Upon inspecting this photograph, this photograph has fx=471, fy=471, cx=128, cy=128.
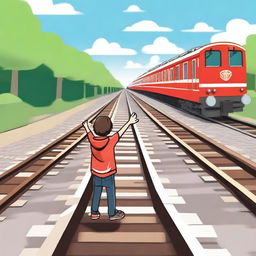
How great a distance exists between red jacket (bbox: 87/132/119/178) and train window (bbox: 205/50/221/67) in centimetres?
1510

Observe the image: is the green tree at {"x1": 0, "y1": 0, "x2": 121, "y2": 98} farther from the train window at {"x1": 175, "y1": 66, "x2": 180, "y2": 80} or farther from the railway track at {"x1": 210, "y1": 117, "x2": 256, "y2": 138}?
the railway track at {"x1": 210, "y1": 117, "x2": 256, "y2": 138}

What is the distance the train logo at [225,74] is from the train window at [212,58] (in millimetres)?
361

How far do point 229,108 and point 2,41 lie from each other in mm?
18321

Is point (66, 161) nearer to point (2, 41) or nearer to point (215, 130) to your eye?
point (215, 130)

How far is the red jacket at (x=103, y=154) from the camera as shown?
16.3ft

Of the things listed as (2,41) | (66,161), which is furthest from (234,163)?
(2,41)

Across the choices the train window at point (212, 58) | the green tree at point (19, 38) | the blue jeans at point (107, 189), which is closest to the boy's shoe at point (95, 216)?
the blue jeans at point (107, 189)

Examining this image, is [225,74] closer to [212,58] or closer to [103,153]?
[212,58]

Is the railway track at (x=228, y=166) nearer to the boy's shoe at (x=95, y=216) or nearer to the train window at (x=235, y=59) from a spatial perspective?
the boy's shoe at (x=95, y=216)

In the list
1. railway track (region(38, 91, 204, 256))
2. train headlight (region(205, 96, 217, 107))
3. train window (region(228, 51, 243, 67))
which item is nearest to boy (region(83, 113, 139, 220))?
railway track (region(38, 91, 204, 256))

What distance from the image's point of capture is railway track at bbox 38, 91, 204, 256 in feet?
14.8

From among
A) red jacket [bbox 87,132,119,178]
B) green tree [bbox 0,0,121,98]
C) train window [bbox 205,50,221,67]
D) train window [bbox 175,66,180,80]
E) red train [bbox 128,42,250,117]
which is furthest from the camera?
green tree [bbox 0,0,121,98]

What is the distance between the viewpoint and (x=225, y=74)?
19.8 meters

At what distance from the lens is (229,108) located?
19.7 m
